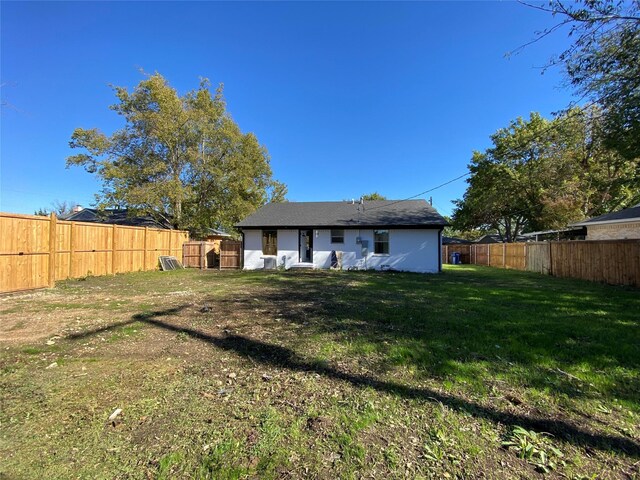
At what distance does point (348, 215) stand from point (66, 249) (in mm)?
13307

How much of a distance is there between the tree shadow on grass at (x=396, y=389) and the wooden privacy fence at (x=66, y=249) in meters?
6.11

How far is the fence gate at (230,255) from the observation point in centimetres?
1958

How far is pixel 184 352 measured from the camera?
433 centimetres

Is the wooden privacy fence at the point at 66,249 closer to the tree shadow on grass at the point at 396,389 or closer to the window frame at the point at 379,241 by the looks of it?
the tree shadow on grass at the point at 396,389

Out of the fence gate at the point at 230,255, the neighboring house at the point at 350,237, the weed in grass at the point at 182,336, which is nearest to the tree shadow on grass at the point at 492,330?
the weed in grass at the point at 182,336

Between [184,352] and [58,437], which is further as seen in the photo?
[184,352]

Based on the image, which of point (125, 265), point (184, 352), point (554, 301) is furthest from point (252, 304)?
point (125, 265)

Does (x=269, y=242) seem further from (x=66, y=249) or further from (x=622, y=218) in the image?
(x=622, y=218)

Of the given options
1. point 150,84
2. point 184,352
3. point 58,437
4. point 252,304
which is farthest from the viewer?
point 150,84

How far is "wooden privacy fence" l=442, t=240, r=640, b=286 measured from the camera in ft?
36.6

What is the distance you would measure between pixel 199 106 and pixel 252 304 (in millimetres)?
20674

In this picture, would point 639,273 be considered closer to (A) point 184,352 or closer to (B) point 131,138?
(A) point 184,352

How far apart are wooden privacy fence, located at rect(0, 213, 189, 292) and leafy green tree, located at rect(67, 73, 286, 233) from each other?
5445 mm

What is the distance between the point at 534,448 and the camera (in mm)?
2377
